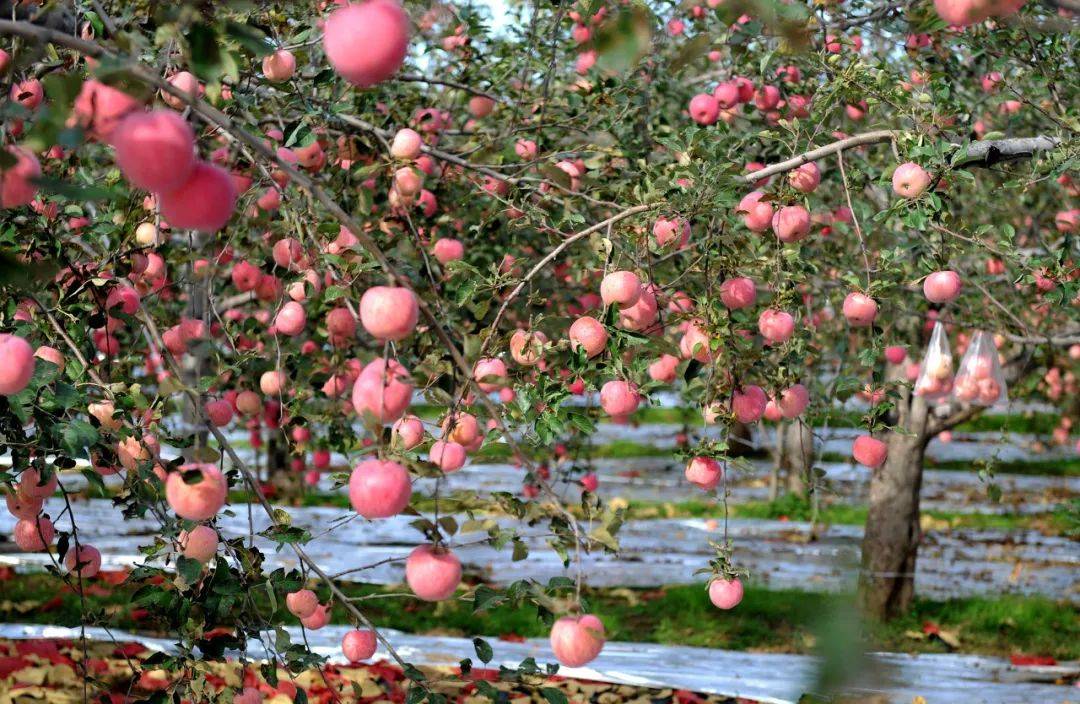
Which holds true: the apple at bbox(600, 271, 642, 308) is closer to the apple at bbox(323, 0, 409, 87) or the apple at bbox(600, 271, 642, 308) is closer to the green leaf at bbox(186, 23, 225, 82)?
the apple at bbox(323, 0, 409, 87)

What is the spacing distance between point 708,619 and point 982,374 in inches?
95.7

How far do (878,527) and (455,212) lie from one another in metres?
4.07

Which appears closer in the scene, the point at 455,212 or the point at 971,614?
the point at 455,212

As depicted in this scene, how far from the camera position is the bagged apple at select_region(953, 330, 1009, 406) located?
4828 millimetres

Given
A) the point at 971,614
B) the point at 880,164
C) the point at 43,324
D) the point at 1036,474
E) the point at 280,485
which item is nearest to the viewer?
the point at 43,324

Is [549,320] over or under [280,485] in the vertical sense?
under

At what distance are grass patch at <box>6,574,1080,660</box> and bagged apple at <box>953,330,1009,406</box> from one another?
147 cm

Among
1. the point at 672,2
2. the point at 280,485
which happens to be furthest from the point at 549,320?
the point at 280,485

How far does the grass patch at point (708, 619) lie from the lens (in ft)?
19.5

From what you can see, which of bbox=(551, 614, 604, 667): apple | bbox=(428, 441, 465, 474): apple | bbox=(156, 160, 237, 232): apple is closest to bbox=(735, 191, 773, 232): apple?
bbox=(428, 441, 465, 474): apple

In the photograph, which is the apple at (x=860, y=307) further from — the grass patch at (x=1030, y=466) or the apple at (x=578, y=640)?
the grass patch at (x=1030, y=466)

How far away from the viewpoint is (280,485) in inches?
411

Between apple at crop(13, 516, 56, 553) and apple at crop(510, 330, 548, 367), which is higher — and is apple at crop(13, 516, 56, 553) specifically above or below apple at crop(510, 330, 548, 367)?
below

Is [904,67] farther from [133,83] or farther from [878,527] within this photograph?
[133,83]
